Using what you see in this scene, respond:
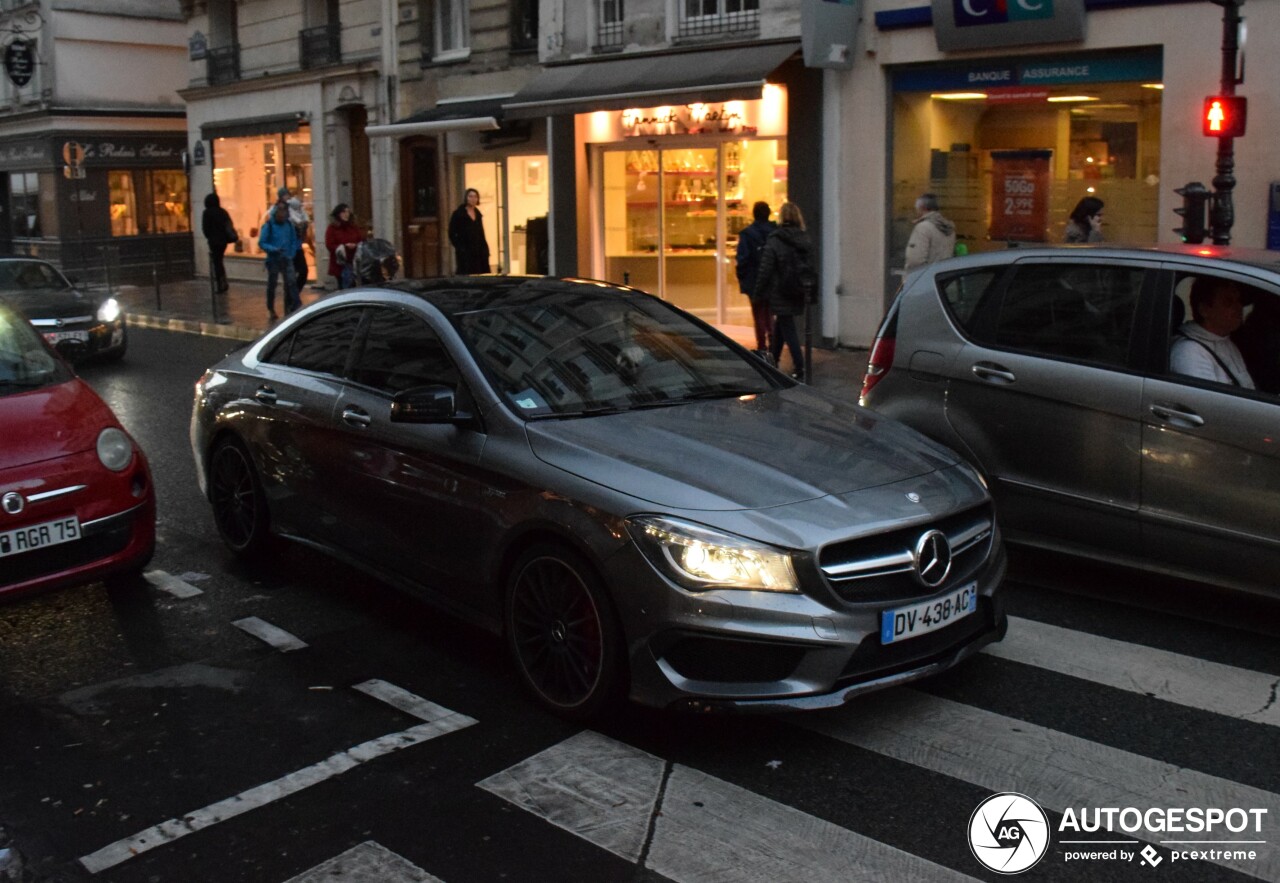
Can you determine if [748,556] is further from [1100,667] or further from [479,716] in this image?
[1100,667]

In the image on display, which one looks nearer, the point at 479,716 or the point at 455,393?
the point at 479,716

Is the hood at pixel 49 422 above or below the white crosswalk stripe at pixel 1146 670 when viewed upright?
above

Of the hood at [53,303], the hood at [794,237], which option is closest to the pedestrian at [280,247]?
the hood at [53,303]

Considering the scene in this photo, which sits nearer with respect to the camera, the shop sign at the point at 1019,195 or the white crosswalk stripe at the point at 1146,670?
the white crosswalk stripe at the point at 1146,670

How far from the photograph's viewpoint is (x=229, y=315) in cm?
2273

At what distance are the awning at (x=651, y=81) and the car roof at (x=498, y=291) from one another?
10.2 m

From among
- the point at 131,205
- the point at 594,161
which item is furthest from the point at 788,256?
the point at 131,205

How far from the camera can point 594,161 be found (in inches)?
818

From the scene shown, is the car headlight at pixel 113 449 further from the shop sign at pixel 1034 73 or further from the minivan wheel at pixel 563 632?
the shop sign at pixel 1034 73

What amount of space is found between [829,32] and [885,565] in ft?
41.2

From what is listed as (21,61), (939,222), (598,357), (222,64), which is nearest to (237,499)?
(598,357)

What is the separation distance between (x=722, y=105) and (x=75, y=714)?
14606mm

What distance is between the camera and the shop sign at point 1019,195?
15516mm

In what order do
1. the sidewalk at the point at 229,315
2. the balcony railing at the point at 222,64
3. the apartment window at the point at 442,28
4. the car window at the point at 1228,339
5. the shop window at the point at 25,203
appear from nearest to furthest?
the car window at the point at 1228,339
the sidewalk at the point at 229,315
the apartment window at the point at 442,28
the balcony railing at the point at 222,64
the shop window at the point at 25,203
